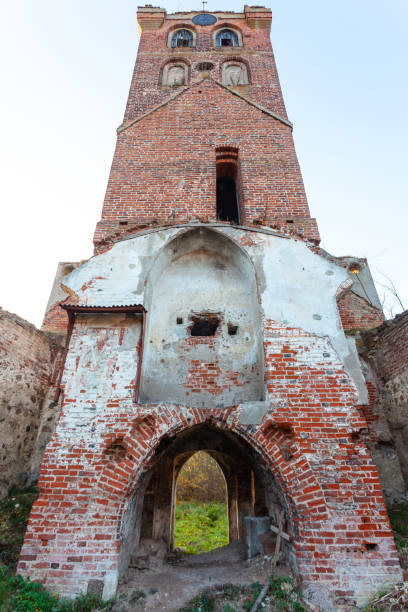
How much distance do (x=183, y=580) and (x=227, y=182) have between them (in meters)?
8.88

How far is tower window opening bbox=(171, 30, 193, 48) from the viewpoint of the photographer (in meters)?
12.2

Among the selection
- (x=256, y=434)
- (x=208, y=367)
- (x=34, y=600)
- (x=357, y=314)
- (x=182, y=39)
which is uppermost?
(x=182, y=39)

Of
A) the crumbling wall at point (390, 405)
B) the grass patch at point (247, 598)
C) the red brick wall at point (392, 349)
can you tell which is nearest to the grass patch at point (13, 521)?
the grass patch at point (247, 598)

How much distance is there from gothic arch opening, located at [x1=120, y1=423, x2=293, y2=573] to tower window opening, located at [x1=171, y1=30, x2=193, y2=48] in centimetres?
1257

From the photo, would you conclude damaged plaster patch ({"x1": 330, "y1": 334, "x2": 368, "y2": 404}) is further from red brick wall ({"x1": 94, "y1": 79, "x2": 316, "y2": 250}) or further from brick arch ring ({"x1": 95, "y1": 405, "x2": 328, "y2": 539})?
red brick wall ({"x1": 94, "y1": 79, "x2": 316, "y2": 250})

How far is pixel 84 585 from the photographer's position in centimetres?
403

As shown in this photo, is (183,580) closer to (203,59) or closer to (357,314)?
(357,314)

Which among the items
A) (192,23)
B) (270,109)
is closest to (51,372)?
(270,109)

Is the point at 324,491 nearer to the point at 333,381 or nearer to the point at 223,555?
the point at 333,381

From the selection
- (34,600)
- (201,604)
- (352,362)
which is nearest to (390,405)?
(352,362)

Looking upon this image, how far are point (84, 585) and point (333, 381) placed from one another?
3.94 meters

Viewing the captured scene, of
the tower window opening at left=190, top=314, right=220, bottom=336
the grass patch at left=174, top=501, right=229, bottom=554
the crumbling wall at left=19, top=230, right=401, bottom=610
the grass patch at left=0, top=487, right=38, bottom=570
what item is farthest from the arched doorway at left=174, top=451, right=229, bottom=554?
the crumbling wall at left=19, top=230, right=401, bottom=610

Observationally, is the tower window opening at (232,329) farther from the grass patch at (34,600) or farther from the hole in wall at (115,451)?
the grass patch at (34,600)

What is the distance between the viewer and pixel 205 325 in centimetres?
629
